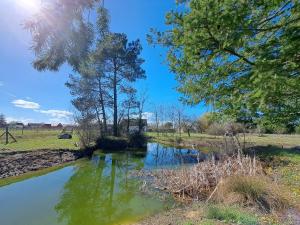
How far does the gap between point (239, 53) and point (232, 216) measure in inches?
143

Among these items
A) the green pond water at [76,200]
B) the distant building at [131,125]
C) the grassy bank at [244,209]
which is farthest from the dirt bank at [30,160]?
the distant building at [131,125]

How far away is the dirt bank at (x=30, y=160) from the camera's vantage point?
12078 mm

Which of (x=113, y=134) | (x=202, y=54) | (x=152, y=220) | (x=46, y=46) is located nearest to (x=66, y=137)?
(x=113, y=134)

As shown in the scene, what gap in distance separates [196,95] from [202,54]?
1.58 m

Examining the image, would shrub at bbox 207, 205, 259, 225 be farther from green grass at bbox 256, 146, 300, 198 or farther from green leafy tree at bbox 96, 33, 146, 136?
green leafy tree at bbox 96, 33, 146, 136

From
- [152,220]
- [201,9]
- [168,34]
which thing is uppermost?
[168,34]

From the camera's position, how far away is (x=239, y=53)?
5.32 m

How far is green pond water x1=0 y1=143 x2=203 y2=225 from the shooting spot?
717 centimetres

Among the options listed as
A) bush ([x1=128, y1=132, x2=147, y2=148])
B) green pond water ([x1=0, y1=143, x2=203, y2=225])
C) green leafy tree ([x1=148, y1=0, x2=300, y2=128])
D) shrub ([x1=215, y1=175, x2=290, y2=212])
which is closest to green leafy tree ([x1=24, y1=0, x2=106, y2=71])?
green leafy tree ([x1=148, y1=0, x2=300, y2=128])

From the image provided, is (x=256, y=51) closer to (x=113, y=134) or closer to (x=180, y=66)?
(x=180, y=66)

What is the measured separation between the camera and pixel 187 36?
4652mm

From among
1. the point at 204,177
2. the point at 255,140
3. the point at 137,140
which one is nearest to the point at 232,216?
the point at 204,177

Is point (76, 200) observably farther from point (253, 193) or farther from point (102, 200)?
point (253, 193)

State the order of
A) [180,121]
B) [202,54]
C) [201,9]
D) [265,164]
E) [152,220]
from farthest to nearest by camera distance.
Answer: [180,121] → [265,164] → [152,220] → [202,54] → [201,9]
